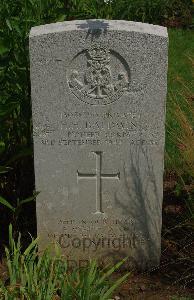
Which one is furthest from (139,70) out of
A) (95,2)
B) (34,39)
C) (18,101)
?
(95,2)

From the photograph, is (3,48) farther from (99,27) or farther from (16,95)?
(99,27)

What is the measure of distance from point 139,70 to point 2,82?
2.88ft

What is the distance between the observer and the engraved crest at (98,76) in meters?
3.21

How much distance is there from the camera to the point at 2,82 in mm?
3631

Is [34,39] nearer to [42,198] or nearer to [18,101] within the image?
[18,101]

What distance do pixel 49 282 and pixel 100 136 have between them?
Result: 860 mm

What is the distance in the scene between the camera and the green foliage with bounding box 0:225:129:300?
3031mm

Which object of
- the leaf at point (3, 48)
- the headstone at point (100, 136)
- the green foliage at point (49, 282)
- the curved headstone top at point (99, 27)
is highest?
the curved headstone top at point (99, 27)

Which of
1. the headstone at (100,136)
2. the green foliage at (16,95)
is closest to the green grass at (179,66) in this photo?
the green foliage at (16,95)

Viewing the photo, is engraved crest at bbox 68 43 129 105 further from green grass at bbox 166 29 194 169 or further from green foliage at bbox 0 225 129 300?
green grass at bbox 166 29 194 169

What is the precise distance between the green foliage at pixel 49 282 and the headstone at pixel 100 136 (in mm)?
339

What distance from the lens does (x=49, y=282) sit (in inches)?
119

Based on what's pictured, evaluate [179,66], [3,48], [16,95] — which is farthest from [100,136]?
[179,66]

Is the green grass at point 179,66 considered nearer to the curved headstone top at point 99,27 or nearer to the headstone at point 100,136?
the headstone at point 100,136
